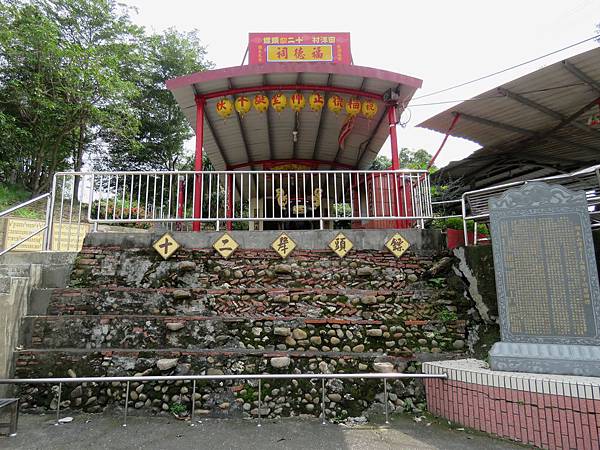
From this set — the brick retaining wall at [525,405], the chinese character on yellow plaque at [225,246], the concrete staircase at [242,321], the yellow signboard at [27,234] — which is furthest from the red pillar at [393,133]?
the yellow signboard at [27,234]

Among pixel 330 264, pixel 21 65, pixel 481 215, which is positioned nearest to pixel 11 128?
pixel 21 65

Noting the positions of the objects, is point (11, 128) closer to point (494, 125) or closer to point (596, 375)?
point (494, 125)

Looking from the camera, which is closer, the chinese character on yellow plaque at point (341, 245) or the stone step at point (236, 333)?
the stone step at point (236, 333)

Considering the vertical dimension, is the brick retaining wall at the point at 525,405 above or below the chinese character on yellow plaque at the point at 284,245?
below

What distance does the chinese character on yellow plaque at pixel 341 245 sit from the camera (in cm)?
456

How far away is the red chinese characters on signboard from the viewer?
645 cm

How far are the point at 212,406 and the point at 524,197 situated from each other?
163 inches

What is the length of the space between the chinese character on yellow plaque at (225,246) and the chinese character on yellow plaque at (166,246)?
22.3 inches

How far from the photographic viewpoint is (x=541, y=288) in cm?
331

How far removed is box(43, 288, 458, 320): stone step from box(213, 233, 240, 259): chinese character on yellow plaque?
0.54 m

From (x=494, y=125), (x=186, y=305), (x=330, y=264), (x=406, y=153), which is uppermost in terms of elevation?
(x=406, y=153)

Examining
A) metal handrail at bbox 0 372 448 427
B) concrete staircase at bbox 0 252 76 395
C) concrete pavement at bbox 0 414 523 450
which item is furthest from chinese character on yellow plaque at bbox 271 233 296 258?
concrete staircase at bbox 0 252 76 395

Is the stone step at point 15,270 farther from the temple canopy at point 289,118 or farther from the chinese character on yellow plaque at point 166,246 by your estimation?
the temple canopy at point 289,118

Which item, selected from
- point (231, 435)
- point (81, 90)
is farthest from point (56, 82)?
point (231, 435)
